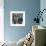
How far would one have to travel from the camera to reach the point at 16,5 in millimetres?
5105

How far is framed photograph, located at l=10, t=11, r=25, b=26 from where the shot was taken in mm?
5121

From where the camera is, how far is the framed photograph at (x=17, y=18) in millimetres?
5121

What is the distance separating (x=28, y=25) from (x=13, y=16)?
660mm

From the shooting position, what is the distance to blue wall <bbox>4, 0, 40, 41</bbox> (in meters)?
5.09

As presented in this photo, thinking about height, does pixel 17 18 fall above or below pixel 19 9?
below

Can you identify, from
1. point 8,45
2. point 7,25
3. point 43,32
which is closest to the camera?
point 43,32

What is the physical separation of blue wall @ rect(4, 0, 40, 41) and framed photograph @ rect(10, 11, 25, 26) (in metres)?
0.11

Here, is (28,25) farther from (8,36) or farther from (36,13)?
(8,36)

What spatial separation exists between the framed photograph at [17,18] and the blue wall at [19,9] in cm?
11

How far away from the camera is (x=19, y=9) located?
5.10m

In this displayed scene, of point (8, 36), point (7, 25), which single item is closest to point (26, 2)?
point (7, 25)

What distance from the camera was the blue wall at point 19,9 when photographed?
16.7 feet

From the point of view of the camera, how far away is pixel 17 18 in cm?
517

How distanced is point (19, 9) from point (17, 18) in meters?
0.35
